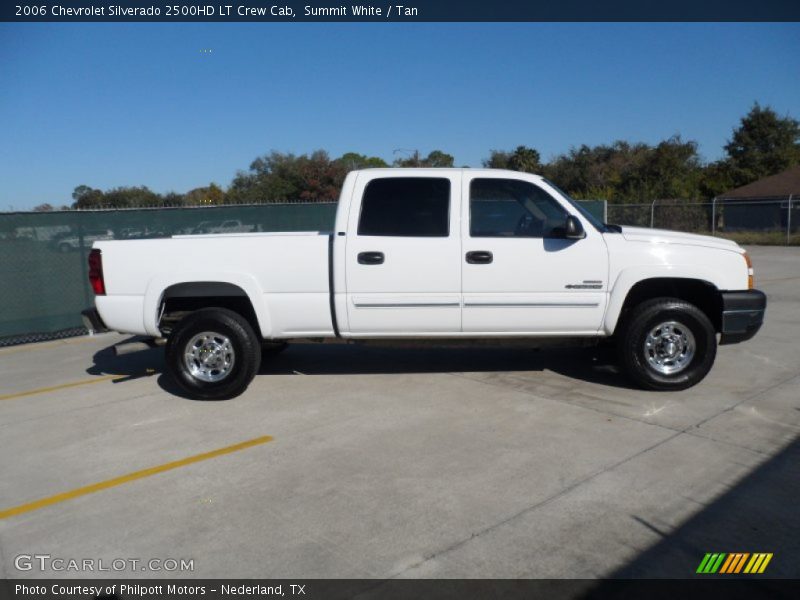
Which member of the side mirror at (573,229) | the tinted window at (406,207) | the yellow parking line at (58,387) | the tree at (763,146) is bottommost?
the yellow parking line at (58,387)

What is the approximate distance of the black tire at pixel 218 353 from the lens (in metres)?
6.27

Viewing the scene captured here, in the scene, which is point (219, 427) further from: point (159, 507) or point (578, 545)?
point (578, 545)

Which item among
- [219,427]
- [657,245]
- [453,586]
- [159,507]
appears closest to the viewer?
[453,586]

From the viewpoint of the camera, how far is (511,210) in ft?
20.6

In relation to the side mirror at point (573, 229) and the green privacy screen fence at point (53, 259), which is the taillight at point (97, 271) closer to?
the side mirror at point (573, 229)

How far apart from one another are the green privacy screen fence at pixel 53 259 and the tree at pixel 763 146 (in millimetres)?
47256

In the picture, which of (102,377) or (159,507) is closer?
(159,507)

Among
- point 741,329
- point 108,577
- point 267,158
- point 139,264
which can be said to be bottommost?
point 108,577

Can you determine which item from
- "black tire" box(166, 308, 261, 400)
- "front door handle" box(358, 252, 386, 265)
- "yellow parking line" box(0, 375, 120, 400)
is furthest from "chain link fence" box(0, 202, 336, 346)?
"front door handle" box(358, 252, 386, 265)

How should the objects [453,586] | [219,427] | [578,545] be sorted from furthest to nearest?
[219,427], [578,545], [453,586]

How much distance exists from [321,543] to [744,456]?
301cm

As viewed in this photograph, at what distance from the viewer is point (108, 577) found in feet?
11.2

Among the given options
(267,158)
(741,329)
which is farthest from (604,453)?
(267,158)

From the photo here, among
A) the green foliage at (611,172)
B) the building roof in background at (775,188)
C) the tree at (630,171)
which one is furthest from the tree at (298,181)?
the building roof in background at (775,188)
